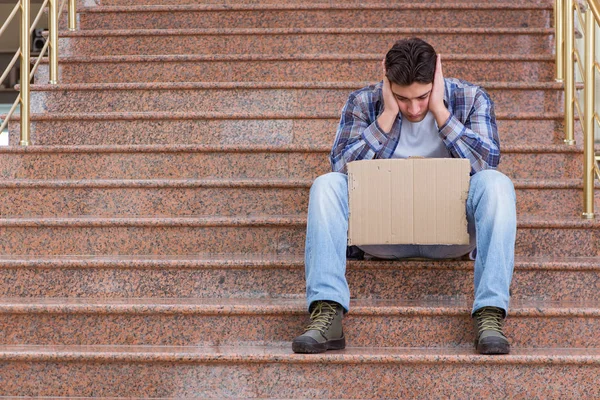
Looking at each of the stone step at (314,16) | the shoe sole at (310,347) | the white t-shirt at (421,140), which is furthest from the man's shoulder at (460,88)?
the stone step at (314,16)

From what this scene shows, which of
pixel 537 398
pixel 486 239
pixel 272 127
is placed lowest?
pixel 537 398

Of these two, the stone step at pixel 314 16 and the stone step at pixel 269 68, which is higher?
the stone step at pixel 314 16

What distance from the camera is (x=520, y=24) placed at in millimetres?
4125

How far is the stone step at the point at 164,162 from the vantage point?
10.8 ft

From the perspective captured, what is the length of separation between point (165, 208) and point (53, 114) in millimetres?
786

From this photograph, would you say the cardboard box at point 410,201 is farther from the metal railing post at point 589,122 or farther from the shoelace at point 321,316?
the metal railing post at point 589,122

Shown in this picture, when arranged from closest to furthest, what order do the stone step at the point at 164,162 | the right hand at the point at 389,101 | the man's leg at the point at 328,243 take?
the man's leg at the point at 328,243, the right hand at the point at 389,101, the stone step at the point at 164,162

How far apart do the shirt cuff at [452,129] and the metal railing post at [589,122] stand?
633 mm

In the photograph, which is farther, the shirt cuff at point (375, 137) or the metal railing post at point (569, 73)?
the metal railing post at point (569, 73)

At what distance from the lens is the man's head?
2500mm

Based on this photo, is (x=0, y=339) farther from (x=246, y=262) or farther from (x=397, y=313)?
(x=397, y=313)

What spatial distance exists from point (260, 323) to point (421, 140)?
0.78 m

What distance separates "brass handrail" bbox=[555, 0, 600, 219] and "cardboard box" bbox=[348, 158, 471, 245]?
0.76 metres

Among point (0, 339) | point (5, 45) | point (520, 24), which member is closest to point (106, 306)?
point (0, 339)
